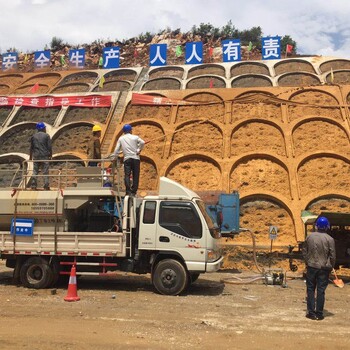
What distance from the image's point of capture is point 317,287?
741cm

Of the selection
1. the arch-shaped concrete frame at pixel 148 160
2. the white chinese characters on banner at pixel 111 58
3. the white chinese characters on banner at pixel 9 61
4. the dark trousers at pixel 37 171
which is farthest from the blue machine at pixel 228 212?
the white chinese characters on banner at pixel 9 61

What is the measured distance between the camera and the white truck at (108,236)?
945 cm

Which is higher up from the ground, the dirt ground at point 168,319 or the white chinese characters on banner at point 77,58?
the white chinese characters on banner at point 77,58

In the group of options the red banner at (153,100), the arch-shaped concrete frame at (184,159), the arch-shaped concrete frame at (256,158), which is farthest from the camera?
the red banner at (153,100)

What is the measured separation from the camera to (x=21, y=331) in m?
6.23

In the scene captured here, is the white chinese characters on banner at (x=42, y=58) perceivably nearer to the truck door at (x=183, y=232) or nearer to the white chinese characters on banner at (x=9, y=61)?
the white chinese characters on banner at (x=9, y=61)

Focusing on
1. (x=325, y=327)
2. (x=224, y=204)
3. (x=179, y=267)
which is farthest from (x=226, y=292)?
(x=224, y=204)

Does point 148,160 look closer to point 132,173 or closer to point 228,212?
point 228,212

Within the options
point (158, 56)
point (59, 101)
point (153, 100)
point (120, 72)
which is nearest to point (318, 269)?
point (153, 100)

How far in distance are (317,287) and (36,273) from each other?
6.94 meters

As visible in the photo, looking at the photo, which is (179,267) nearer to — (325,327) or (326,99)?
(325,327)

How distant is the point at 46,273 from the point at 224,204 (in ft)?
21.9

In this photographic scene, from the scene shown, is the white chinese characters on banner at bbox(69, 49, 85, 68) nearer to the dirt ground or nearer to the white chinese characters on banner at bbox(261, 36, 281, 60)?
the white chinese characters on banner at bbox(261, 36, 281, 60)

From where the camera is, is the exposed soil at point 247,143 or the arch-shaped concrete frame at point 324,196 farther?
the exposed soil at point 247,143
